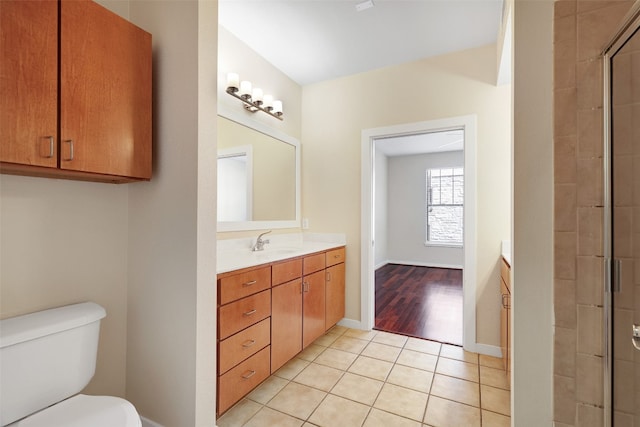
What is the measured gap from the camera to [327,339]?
2639mm

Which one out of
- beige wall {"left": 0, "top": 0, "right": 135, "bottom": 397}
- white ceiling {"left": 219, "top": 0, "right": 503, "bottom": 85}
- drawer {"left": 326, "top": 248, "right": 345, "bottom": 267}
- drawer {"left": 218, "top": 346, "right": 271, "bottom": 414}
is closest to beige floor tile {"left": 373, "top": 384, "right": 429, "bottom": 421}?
drawer {"left": 218, "top": 346, "right": 271, "bottom": 414}

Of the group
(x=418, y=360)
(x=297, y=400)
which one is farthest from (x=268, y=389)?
(x=418, y=360)

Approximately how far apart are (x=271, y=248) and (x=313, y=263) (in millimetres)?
469

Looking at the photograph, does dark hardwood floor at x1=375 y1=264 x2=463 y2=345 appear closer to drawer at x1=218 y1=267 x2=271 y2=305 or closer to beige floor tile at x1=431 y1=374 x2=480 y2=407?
beige floor tile at x1=431 y1=374 x2=480 y2=407

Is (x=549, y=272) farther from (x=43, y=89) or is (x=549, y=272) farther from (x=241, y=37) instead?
(x=241, y=37)

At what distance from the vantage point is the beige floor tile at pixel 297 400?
1.68 meters

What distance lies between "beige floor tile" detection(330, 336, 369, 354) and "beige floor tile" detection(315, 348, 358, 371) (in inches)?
2.3

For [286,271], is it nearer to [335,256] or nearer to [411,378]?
[335,256]

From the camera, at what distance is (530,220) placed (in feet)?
3.89

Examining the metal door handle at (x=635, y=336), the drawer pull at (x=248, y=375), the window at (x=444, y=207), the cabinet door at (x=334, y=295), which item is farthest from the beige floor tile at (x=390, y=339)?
the window at (x=444, y=207)

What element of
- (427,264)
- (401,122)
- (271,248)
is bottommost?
(427,264)

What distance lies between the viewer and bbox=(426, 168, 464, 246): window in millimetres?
5762

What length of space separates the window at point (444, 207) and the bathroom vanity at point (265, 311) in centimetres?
402

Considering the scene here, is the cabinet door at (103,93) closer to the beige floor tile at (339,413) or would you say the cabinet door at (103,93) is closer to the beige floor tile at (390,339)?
the beige floor tile at (339,413)
